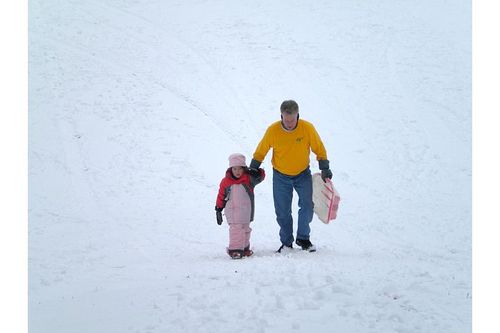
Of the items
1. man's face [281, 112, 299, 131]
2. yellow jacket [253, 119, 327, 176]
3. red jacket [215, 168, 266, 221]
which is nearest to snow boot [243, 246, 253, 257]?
red jacket [215, 168, 266, 221]

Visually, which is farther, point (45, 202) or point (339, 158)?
point (339, 158)

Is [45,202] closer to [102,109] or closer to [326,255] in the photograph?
[102,109]

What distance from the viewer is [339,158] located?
1107 cm

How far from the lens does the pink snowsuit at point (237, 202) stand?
6.26m

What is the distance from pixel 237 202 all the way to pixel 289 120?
1.39 meters

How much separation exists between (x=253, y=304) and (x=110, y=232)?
412 centimetres

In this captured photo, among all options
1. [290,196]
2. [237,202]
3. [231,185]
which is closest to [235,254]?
[237,202]

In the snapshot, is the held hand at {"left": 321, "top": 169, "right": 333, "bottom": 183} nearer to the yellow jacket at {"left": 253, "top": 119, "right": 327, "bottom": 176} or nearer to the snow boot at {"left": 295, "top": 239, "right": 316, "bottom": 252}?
the yellow jacket at {"left": 253, "top": 119, "right": 327, "bottom": 176}

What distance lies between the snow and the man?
1.64 ft

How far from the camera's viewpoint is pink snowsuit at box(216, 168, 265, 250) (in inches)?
247

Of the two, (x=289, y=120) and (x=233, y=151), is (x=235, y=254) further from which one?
(x=233, y=151)

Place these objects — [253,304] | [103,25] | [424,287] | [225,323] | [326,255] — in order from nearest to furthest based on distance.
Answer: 1. [225,323]
2. [253,304]
3. [424,287]
4. [326,255]
5. [103,25]

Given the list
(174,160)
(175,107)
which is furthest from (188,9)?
(174,160)

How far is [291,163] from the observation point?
20.2 feet
